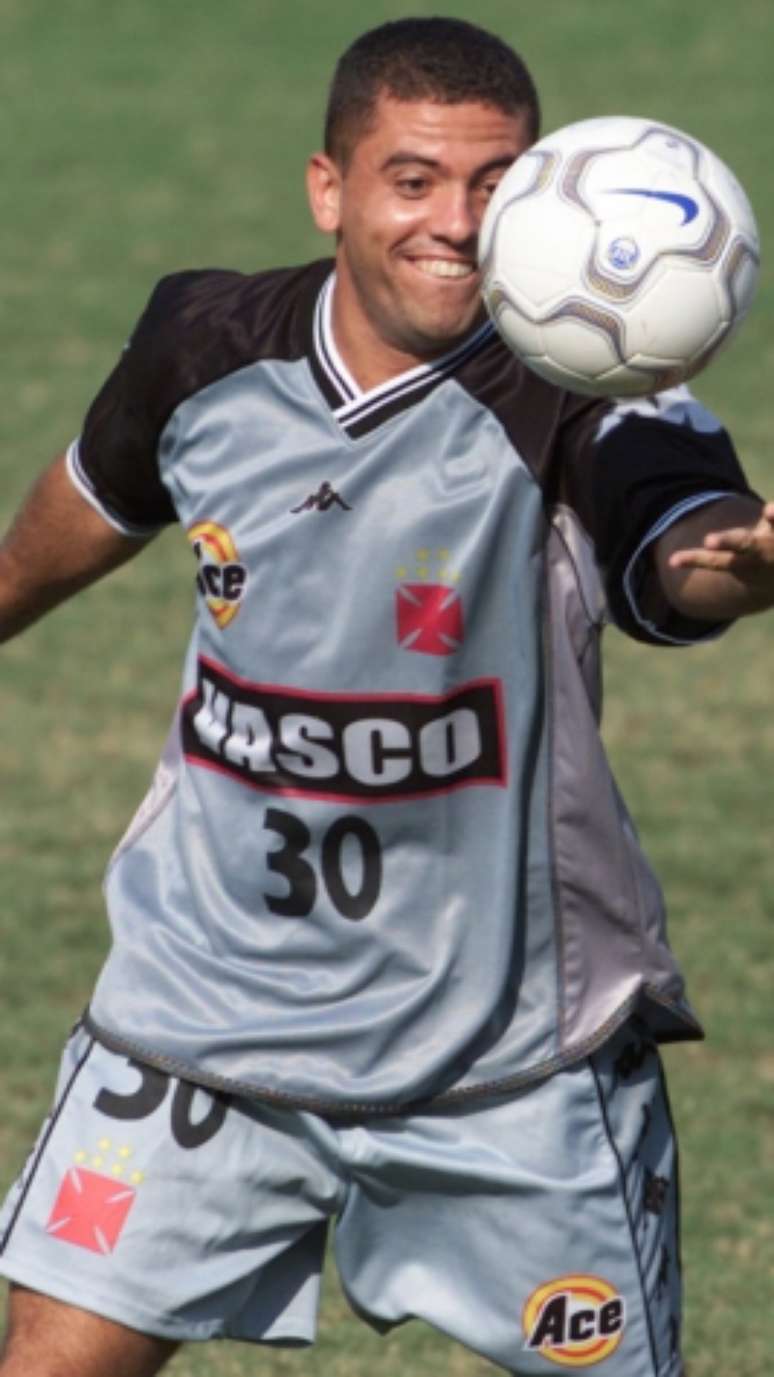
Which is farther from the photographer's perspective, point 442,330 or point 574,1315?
point 574,1315

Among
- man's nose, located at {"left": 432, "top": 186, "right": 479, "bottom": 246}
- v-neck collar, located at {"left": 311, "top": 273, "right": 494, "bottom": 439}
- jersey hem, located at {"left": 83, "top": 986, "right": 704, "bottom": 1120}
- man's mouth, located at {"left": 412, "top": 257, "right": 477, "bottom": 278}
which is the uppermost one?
man's nose, located at {"left": 432, "top": 186, "right": 479, "bottom": 246}

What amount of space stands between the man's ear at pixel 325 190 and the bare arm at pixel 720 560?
83 cm

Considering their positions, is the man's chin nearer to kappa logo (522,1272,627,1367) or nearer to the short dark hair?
the short dark hair

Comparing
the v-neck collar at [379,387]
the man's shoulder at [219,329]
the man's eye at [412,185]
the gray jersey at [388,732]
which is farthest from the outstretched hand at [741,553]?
the man's shoulder at [219,329]

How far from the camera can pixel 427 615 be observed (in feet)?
14.1

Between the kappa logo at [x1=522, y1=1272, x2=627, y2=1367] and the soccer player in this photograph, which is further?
the kappa logo at [x1=522, y1=1272, x2=627, y2=1367]

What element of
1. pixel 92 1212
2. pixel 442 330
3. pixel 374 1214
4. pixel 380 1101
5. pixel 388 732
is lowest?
pixel 374 1214

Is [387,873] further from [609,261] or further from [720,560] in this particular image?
[609,261]

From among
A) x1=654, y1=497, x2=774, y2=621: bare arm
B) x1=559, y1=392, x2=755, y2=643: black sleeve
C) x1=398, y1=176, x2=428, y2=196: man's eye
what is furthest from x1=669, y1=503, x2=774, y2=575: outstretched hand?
x1=398, y1=176, x2=428, y2=196: man's eye

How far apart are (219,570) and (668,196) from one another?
2.95ft

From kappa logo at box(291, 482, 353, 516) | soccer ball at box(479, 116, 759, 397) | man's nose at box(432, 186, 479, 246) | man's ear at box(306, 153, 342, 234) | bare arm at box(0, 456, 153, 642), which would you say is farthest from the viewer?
bare arm at box(0, 456, 153, 642)

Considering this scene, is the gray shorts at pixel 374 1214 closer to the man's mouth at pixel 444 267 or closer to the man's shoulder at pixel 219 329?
the man's shoulder at pixel 219 329

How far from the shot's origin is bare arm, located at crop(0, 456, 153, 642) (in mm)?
4840

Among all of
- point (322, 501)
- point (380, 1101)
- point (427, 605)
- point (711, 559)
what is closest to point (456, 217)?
point (322, 501)
